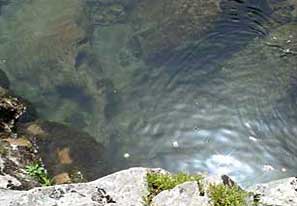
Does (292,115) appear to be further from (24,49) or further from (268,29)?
(24,49)

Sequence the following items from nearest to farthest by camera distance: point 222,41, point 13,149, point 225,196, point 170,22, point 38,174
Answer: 1. point 225,196
2. point 38,174
3. point 13,149
4. point 222,41
5. point 170,22

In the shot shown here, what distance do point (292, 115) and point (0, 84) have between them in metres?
7.05

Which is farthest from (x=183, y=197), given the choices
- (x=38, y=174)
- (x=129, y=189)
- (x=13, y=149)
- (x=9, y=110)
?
(x=9, y=110)

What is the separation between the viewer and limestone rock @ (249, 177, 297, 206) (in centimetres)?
670

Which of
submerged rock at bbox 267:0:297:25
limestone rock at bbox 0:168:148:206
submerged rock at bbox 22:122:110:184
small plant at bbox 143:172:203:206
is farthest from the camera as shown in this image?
submerged rock at bbox 267:0:297:25

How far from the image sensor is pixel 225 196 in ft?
20.0

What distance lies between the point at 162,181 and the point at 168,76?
6.31m

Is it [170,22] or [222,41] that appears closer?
[222,41]

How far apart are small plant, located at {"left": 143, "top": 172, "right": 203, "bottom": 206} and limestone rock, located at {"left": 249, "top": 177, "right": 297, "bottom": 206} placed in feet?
3.12

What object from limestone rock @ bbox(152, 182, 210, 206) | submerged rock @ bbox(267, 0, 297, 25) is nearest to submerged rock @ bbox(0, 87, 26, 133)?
limestone rock @ bbox(152, 182, 210, 206)

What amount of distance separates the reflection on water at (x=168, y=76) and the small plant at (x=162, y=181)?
3885 millimetres

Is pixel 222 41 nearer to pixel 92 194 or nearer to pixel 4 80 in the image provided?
pixel 4 80

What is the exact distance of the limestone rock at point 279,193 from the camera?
670cm

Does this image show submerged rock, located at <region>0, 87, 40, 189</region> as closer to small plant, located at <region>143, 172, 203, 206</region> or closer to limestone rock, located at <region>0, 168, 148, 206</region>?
limestone rock, located at <region>0, 168, 148, 206</region>
